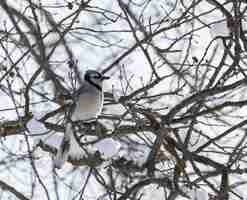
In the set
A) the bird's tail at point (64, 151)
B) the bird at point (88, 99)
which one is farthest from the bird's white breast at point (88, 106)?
the bird's tail at point (64, 151)

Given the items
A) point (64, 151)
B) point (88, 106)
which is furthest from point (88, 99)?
point (64, 151)

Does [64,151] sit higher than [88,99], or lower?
lower

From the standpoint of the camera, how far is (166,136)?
422cm

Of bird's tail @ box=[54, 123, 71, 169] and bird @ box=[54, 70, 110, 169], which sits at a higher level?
bird @ box=[54, 70, 110, 169]

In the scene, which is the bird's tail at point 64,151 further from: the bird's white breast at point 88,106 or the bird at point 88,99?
the bird's white breast at point 88,106

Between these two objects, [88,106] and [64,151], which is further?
[88,106]

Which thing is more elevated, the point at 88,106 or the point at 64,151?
the point at 88,106

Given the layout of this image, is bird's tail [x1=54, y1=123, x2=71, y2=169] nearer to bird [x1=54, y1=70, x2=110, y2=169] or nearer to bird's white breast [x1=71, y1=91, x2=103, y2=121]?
bird [x1=54, y1=70, x2=110, y2=169]

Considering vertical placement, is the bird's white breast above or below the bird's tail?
above

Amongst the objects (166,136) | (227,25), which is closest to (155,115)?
(166,136)

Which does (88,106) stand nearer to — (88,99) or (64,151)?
(88,99)

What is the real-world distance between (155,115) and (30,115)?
99cm

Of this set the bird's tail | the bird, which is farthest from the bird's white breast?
the bird's tail

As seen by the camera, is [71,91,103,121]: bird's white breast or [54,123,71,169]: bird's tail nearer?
[54,123,71,169]: bird's tail
